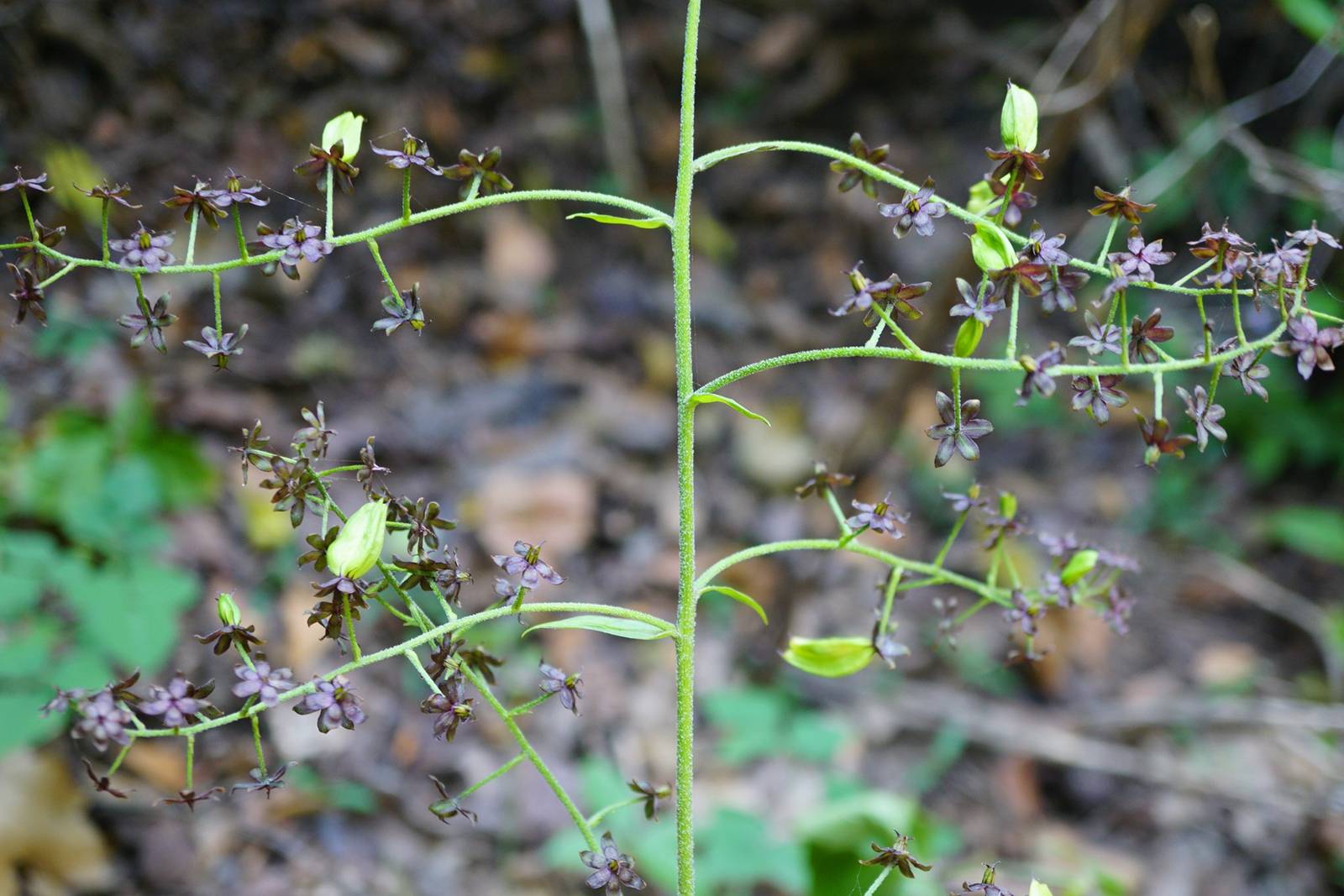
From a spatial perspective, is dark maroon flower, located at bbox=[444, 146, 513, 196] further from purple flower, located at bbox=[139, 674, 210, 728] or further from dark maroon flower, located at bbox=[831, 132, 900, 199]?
purple flower, located at bbox=[139, 674, 210, 728]

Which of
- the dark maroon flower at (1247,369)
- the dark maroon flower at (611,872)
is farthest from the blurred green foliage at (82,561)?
the dark maroon flower at (1247,369)

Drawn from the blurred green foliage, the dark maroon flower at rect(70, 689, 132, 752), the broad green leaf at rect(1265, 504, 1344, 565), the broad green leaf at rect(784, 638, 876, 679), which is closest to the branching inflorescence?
the dark maroon flower at rect(70, 689, 132, 752)

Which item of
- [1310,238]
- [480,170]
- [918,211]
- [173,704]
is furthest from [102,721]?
[1310,238]

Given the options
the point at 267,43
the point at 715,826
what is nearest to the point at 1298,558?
the point at 715,826

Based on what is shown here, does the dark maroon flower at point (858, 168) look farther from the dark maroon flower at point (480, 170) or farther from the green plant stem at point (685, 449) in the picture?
the dark maroon flower at point (480, 170)

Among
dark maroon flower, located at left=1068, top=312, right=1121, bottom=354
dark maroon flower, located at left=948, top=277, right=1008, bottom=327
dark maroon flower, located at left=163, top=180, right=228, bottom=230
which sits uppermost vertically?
dark maroon flower, located at left=163, top=180, right=228, bottom=230

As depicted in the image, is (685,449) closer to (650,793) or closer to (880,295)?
(880,295)
